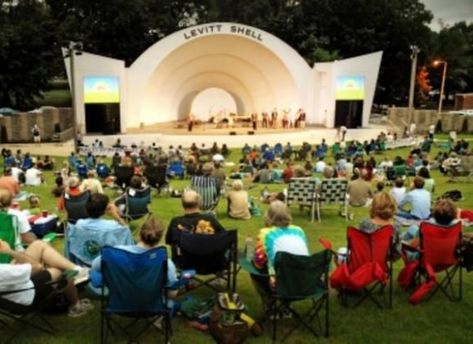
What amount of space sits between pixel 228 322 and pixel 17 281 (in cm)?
182

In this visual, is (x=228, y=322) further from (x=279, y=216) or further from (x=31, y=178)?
(x=31, y=178)

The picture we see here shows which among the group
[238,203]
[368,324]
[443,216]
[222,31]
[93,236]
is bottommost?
[368,324]

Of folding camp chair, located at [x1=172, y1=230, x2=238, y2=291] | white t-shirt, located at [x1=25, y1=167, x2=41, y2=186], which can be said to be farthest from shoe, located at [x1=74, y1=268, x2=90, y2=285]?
white t-shirt, located at [x1=25, y1=167, x2=41, y2=186]

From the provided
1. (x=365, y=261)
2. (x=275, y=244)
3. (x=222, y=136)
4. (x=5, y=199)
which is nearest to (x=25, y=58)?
(x=222, y=136)

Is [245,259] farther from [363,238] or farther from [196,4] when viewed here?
[196,4]

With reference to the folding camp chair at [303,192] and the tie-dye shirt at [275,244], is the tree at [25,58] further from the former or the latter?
the tie-dye shirt at [275,244]

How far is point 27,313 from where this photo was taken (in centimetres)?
450

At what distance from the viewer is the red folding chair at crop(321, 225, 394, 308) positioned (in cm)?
523

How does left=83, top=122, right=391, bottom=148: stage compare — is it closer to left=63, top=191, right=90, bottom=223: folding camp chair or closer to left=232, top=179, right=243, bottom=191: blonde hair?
left=232, top=179, right=243, bottom=191: blonde hair

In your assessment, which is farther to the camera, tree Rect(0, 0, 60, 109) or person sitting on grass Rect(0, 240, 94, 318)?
tree Rect(0, 0, 60, 109)

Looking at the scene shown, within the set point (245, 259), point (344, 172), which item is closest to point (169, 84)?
point (344, 172)

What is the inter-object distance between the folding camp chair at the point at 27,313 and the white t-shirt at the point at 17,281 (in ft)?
0.11

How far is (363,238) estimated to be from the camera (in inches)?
208

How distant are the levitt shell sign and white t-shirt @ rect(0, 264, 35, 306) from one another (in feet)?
96.0
